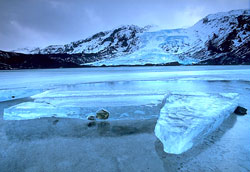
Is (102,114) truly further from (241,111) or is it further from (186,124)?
(241,111)

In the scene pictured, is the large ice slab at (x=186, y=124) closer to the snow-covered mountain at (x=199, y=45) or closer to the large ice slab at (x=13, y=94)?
the large ice slab at (x=13, y=94)

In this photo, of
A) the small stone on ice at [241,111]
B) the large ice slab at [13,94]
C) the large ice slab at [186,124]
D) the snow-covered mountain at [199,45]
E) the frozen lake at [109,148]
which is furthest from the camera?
the snow-covered mountain at [199,45]

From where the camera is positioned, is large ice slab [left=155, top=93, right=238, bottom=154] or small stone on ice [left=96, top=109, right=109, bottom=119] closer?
large ice slab [left=155, top=93, right=238, bottom=154]

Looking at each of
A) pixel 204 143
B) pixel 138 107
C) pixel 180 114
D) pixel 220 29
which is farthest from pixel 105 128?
pixel 220 29

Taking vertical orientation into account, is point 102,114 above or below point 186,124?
below

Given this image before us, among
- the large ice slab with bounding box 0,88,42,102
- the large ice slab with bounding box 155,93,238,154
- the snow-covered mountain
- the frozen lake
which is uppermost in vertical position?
the snow-covered mountain

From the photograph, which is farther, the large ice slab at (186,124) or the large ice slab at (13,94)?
the large ice slab at (13,94)

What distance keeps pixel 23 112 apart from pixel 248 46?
425ft

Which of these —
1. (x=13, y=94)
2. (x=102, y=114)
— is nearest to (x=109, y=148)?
(x=102, y=114)

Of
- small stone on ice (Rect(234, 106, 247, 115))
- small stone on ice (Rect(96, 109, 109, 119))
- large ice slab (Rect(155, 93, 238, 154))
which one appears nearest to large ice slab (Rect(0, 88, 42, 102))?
small stone on ice (Rect(96, 109, 109, 119))

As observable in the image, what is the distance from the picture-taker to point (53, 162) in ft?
7.33

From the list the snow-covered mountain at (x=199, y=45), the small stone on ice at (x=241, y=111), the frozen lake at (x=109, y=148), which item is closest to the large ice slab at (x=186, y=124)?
the frozen lake at (x=109, y=148)

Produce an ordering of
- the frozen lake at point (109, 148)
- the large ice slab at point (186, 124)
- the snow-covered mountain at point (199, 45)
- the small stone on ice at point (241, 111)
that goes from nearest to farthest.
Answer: the frozen lake at point (109, 148) < the large ice slab at point (186, 124) < the small stone on ice at point (241, 111) < the snow-covered mountain at point (199, 45)

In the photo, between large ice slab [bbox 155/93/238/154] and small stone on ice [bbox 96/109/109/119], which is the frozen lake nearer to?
large ice slab [bbox 155/93/238/154]
